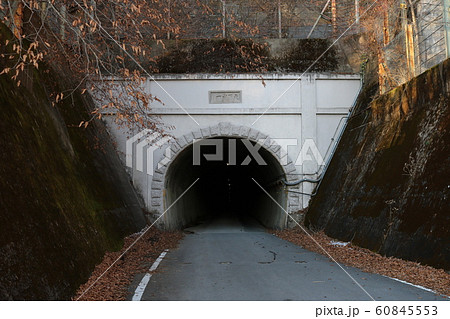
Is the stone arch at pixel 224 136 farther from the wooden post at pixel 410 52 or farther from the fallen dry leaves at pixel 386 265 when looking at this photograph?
the wooden post at pixel 410 52

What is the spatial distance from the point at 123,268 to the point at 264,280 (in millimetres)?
2686

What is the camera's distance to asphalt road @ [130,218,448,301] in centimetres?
528

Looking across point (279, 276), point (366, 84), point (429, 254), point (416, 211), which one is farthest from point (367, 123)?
point (279, 276)

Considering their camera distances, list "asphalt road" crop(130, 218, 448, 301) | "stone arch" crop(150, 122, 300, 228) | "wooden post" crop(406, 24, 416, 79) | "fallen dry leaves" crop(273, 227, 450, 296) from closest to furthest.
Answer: "asphalt road" crop(130, 218, 448, 301)
"fallen dry leaves" crop(273, 227, 450, 296)
"wooden post" crop(406, 24, 416, 79)
"stone arch" crop(150, 122, 300, 228)

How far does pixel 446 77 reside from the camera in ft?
27.7

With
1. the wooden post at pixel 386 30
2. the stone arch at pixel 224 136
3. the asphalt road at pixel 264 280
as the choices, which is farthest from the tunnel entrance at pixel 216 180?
the asphalt road at pixel 264 280

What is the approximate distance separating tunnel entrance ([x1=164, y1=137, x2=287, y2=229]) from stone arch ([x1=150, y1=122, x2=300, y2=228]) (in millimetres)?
354

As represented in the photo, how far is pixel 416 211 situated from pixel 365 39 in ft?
34.8

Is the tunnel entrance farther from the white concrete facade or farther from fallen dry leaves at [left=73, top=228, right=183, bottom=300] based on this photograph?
fallen dry leaves at [left=73, top=228, right=183, bottom=300]

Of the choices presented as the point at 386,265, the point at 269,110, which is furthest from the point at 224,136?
the point at 386,265

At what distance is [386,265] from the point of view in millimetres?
7203

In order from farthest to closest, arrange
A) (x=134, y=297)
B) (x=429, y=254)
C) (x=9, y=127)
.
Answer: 1. (x=429, y=254)
2. (x=9, y=127)
3. (x=134, y=297)

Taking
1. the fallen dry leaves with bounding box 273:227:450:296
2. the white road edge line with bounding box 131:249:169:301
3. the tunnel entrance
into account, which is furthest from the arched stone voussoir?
the white road edge line with bounding box 131:249:169:301

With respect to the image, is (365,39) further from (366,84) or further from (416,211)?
(416,211)
